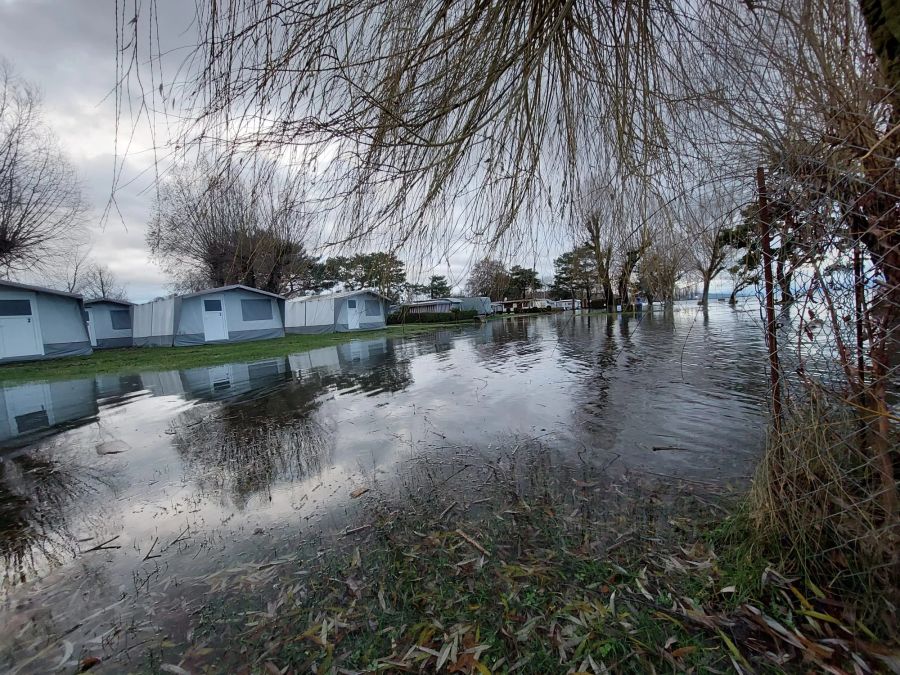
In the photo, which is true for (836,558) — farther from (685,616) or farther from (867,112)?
(867,112)

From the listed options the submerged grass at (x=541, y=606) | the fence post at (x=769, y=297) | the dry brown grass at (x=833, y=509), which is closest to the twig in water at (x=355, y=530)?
the submerged grass at (x=541, y=606)

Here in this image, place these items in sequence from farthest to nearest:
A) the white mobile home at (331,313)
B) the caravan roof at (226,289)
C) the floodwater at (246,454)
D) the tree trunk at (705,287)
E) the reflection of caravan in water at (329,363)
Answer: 1. the white mobile home at (331,313)
2. the caravan roof at (226,289)
3. the reflection of caravan in water at (329,363)
4. the tree trunk at (705,287)
5. the floodwater at (246,454)

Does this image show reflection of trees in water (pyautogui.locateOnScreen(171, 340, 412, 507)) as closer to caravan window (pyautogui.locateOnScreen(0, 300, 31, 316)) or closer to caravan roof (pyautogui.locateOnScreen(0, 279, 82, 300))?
caravan roof (pyautogui.locateOnScreen(0, 279, 82, 300))

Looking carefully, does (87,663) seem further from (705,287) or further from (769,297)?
(705,287)

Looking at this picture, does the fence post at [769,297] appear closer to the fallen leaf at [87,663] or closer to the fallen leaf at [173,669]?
the fallen leaf at [173,669]

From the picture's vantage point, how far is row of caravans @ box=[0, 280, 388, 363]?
15.1 metres

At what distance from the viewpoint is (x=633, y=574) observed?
70.3 inches

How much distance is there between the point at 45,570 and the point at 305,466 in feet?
5.65

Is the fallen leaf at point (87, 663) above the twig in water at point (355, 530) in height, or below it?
above

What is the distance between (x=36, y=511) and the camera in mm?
3033

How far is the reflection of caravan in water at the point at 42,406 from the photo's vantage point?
591cm

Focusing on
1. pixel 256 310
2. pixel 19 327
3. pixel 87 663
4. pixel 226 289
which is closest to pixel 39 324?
pixel 19 327

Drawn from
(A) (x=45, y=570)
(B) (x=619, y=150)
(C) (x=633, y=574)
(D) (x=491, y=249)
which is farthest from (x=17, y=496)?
(B) (x=619, y=150)

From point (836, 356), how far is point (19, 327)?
77.1 feet
